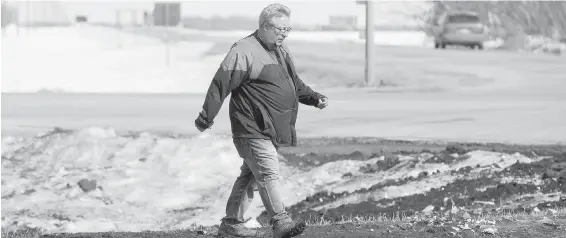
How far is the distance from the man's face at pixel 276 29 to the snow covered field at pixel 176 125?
5993 millimetres

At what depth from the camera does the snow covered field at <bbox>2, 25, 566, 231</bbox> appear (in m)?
14.3

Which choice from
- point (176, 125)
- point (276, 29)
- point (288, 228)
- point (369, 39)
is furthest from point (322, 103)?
point (369, 39)

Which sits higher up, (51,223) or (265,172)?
(265,172)

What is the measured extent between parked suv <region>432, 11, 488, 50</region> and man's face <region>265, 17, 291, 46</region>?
36.8 meters

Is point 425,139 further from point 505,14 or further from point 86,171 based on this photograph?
point 505,14

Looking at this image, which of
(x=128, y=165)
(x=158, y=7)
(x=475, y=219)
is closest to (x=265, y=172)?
(x=475, y=219)

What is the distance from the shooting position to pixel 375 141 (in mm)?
17297

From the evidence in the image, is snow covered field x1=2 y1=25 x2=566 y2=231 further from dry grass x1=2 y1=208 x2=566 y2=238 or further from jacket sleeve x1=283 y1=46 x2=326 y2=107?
jacket sleeve x1=283 y1=46 x2=326 y2=107

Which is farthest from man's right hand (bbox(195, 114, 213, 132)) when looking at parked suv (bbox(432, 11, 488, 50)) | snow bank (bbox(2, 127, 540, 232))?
parked suv (bbox(432, 11, 488, 50))

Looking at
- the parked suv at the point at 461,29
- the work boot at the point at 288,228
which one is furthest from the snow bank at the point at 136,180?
the parked suv at the point at 461,29

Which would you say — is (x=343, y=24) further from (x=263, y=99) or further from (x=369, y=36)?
(x=263, y=99)

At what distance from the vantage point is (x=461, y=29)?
4441 centimetres

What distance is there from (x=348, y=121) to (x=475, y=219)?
11.9 meters

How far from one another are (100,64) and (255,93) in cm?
3295
